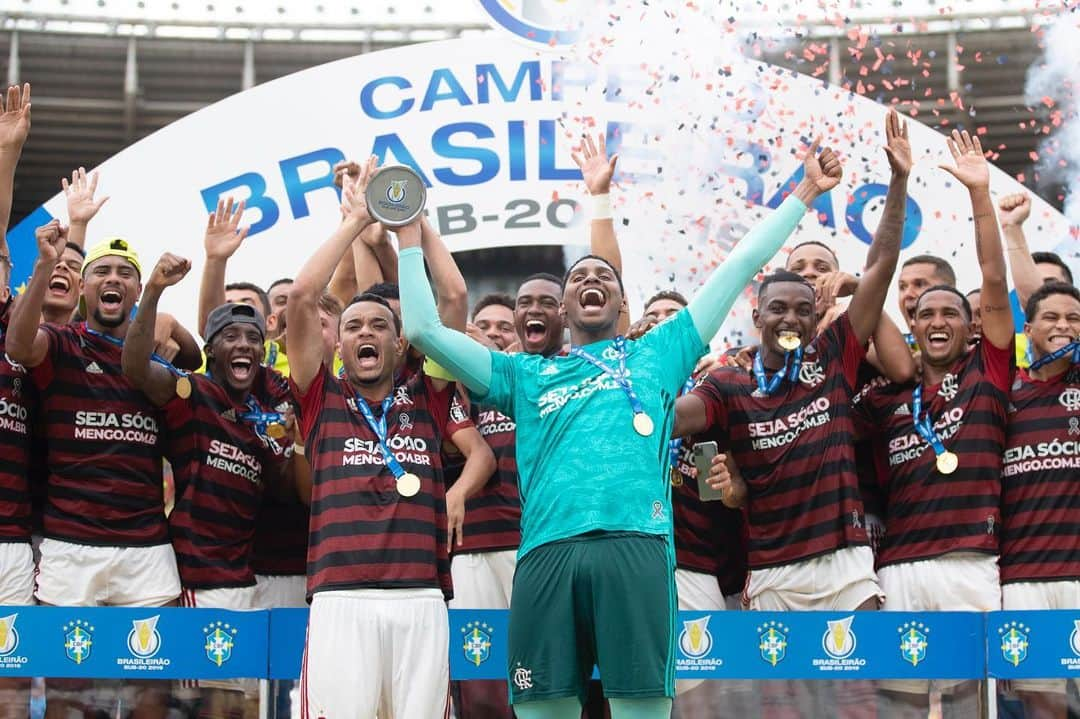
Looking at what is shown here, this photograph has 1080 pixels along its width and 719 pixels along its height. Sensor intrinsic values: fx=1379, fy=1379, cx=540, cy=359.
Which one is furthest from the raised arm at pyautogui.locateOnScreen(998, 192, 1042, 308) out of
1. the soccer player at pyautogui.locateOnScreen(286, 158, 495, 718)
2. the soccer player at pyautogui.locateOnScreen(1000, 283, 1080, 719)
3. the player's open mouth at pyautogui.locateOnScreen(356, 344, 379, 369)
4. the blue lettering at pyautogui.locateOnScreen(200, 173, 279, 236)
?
the blue lettering at pyautogui.locateOnScreen(200, 173, 279, 236)

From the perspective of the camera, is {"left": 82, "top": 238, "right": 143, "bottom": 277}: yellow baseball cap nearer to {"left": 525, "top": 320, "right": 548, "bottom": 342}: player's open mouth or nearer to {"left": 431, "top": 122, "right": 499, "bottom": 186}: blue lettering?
{"left": 525, "top": 320, "right": 548, "bottom": 342}: player's open mouth

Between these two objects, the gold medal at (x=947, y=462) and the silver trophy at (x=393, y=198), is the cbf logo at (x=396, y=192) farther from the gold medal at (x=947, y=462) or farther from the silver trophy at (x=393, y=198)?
the gold medal at (x=947, y=462)

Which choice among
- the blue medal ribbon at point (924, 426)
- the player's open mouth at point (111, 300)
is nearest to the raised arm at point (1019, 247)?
the blue medal ribbon at point (924, 426)

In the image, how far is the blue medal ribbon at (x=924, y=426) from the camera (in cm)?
506

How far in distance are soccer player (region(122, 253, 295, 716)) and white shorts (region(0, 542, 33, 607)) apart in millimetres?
520

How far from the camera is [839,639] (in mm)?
4668

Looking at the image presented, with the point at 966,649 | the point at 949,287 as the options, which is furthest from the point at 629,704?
the point at 949,287

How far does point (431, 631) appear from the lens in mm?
4367

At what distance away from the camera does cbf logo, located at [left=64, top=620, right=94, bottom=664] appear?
4.55m

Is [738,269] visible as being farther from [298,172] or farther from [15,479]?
[298,172]

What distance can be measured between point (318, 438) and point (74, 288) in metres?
1.70

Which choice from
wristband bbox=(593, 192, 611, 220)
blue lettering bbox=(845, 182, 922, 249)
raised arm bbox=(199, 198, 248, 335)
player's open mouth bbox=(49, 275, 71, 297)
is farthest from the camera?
blue lettering bbox=(845, 182, 922, 249)

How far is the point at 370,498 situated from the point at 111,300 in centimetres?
149

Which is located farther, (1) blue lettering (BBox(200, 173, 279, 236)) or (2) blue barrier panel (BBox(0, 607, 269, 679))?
(1) blue lettering (BBox(200, 173, 279, 236))
